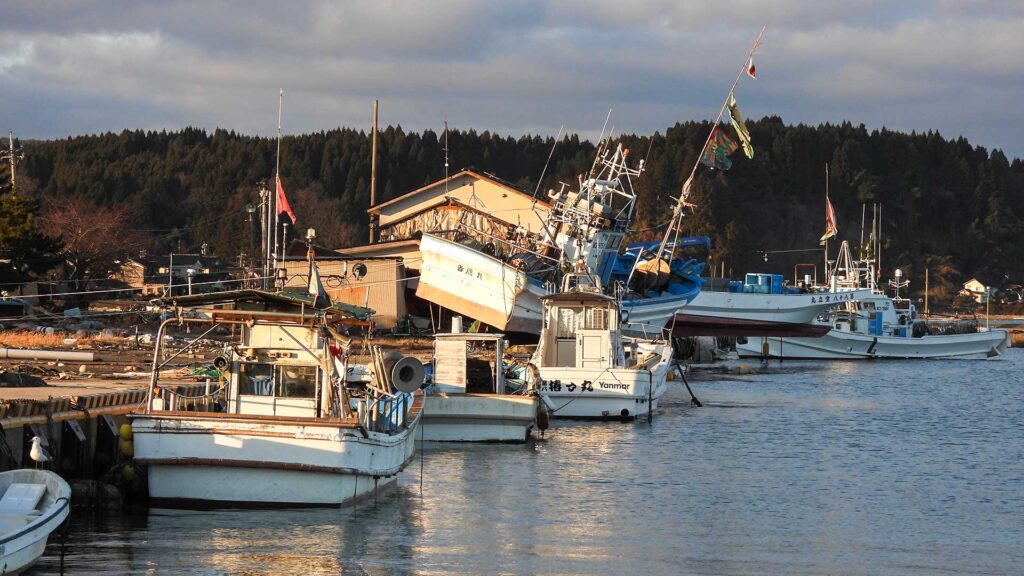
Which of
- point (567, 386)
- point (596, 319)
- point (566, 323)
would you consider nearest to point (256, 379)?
point (567, 386)

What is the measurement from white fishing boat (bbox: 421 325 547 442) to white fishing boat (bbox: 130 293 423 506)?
8418mm

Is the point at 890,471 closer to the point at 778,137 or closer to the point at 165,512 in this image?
the point at 165,512

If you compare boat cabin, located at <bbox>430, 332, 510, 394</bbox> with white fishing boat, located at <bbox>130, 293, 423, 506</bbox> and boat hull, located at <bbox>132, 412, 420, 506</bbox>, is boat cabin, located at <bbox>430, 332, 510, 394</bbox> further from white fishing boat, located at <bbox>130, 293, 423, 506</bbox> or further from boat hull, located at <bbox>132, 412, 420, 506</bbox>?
boat hull, located at <bbox>132, 412, 420, 506</bbox>

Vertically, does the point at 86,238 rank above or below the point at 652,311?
above

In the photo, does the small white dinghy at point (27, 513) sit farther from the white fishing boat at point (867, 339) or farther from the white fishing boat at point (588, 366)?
the white fishing boat at point (867, 339)

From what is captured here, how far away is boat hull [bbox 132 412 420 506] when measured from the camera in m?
20.8

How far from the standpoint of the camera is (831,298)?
262ft

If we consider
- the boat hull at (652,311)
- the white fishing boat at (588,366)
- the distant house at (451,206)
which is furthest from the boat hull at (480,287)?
the distant house at (451,206)

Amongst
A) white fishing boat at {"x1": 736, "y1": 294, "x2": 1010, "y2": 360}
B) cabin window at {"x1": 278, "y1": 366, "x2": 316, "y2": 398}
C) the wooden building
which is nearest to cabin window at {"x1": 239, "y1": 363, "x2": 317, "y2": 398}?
cabin window at {"x1": 278, "y1": 366, "x2": 316, "y2": 398}

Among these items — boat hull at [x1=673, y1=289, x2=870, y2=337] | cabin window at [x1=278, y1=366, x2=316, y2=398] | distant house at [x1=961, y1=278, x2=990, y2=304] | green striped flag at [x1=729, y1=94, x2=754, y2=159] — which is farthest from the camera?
distant house at [x1=961, y1=278, x2=990, y2=304]

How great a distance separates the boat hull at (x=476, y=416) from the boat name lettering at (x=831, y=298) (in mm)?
48592

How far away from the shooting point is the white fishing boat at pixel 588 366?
1507 inches

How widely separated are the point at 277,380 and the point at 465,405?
1051 centimetres

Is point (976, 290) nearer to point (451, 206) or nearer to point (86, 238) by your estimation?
point (451, 206)
